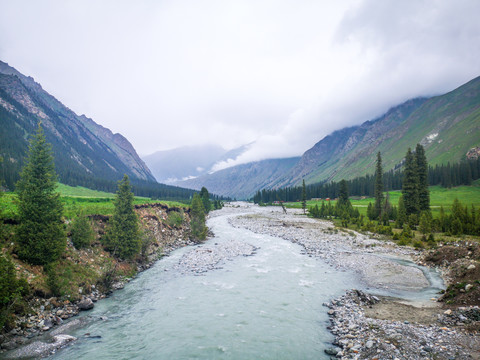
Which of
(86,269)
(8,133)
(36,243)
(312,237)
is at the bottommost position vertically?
(312,237)

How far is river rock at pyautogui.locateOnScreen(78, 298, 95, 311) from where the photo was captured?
18.1m

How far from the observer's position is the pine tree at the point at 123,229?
89.4ft

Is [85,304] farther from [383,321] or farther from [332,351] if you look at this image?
[383,321]

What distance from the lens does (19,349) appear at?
12469 millimetres

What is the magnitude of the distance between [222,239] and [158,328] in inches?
1296

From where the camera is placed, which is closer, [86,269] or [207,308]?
[207,308]

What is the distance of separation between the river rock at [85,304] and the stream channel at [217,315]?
47cm

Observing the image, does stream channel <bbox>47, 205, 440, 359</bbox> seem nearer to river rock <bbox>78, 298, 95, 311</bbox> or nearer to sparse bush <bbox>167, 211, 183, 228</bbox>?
river rock <bbox>78, 298, 95, 311</bbox>

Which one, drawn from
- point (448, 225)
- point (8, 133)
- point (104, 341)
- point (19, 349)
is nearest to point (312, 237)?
point (448, 225)

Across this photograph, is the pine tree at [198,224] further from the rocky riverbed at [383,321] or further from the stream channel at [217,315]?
the stream channel at [217,315]

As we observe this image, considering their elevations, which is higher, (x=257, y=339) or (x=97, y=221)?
(x=97, y=221)

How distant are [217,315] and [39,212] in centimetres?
1626

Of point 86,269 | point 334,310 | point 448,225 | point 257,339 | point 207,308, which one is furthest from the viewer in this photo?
point 448,225

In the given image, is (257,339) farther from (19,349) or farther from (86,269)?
(86,269)
